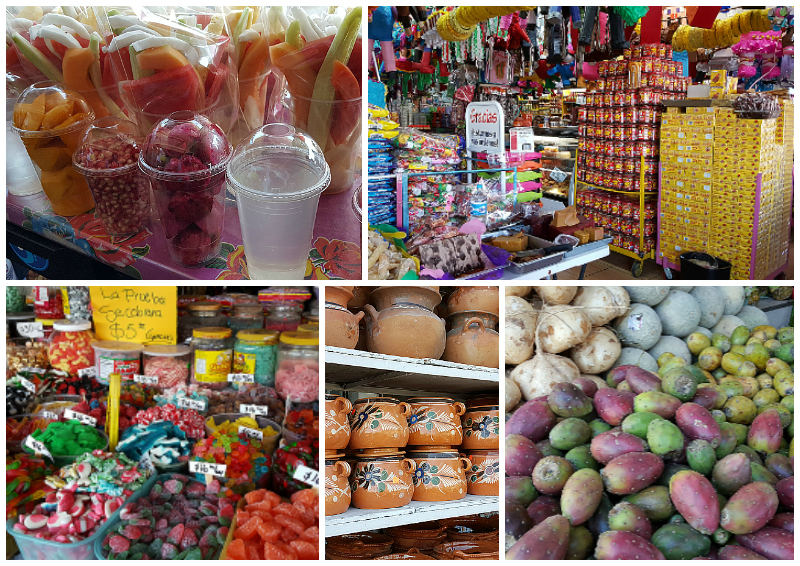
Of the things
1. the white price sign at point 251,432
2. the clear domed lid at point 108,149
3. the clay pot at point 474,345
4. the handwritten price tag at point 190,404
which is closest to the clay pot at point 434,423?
the clay pot at point 474,345

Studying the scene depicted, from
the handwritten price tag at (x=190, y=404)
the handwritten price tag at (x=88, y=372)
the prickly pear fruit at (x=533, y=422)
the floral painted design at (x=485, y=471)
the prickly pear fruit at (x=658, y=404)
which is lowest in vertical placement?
the floral painted design at (x=485, y=471)

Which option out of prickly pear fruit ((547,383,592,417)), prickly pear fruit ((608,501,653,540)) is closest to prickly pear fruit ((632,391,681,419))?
prickly pear fruit ((547,383,592,417))

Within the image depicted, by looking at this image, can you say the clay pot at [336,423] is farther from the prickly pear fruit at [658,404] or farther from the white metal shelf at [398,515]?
the prickly pear fruit at [658,404]

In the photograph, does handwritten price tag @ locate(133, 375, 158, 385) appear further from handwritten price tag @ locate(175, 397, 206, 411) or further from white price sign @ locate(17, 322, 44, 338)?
white price sign @ locate(17, 322, 44, 338)

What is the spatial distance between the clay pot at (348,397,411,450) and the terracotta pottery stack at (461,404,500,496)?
216 mm

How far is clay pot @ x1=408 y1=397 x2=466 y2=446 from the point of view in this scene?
58.9 inches

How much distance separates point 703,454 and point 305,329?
1.31 meters

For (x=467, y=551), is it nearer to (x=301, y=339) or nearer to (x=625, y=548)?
(x=625, y=548)

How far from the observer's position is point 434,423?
150 cm

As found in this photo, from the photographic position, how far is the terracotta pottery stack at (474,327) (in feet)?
4.90

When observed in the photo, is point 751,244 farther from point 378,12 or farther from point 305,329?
point 305,329

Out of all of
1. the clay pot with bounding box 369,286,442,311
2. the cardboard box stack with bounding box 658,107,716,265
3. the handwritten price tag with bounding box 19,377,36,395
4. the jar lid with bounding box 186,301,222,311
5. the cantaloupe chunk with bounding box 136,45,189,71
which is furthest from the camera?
the cardboard box stack with bounding box 658,107,716,265

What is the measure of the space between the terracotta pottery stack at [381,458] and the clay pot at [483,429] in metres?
0.22

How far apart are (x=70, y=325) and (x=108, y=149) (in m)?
0.97
